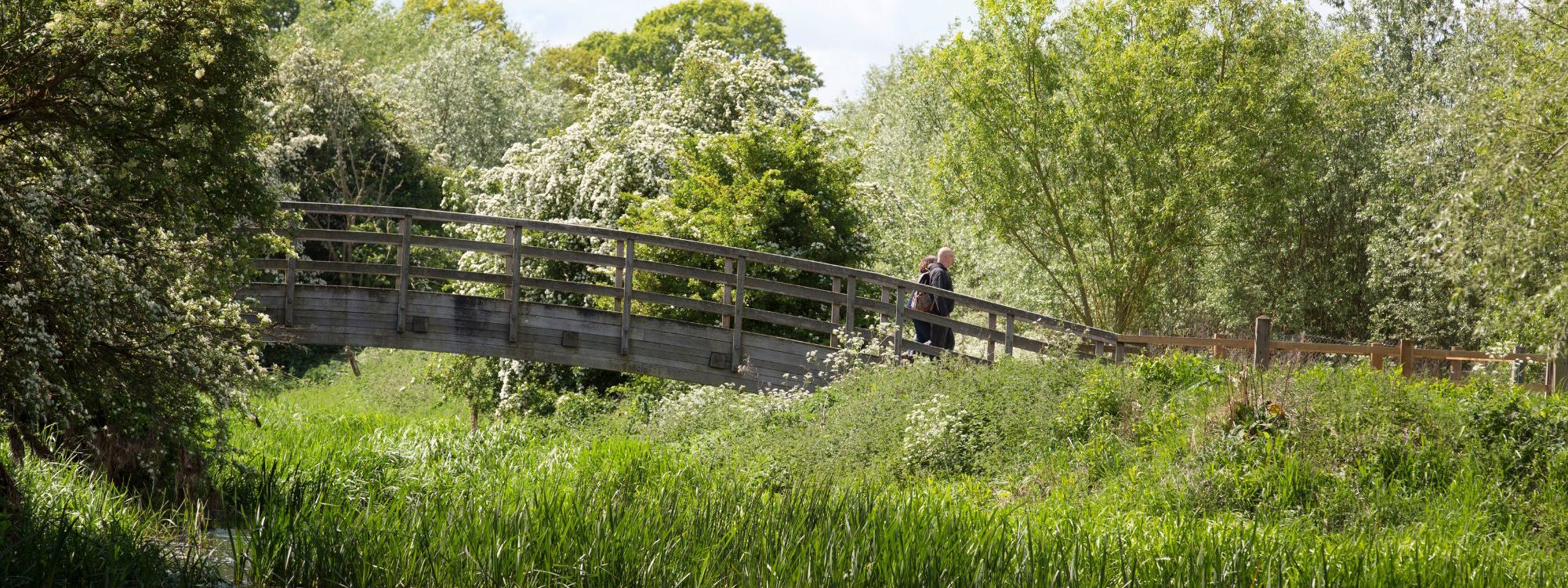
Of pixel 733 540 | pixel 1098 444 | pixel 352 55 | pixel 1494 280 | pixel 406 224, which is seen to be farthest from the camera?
pixel 352 55

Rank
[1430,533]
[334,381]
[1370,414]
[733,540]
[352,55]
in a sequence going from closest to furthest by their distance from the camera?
[733,540] → [1430,533] → [1370,414] → [334,381] → [352,55]

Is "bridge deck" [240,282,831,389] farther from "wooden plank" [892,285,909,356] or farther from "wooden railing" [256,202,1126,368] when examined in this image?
"wooden plank" [892,285,909,356]

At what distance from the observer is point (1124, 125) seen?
824 inches

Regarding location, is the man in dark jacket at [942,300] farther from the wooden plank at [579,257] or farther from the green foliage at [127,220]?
the green foliage at [127,220]

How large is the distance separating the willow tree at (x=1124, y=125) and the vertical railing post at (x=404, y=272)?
10.8 metres

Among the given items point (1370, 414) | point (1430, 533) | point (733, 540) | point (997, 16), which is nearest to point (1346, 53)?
point (997, 16)

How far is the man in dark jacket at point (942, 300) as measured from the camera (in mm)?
14508

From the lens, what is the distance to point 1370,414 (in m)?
9.45

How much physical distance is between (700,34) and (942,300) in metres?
34.9

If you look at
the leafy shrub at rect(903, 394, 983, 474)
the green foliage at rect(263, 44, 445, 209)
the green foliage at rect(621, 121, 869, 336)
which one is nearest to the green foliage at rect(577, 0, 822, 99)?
the green foliage at rect(263, 44, 445, 209)

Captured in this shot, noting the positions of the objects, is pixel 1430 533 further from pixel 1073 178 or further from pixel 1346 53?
pixel 1346 53

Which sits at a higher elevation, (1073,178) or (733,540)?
(1073,178)

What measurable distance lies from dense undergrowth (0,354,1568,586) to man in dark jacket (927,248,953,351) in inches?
71.3

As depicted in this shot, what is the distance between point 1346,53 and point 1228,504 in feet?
55.5
